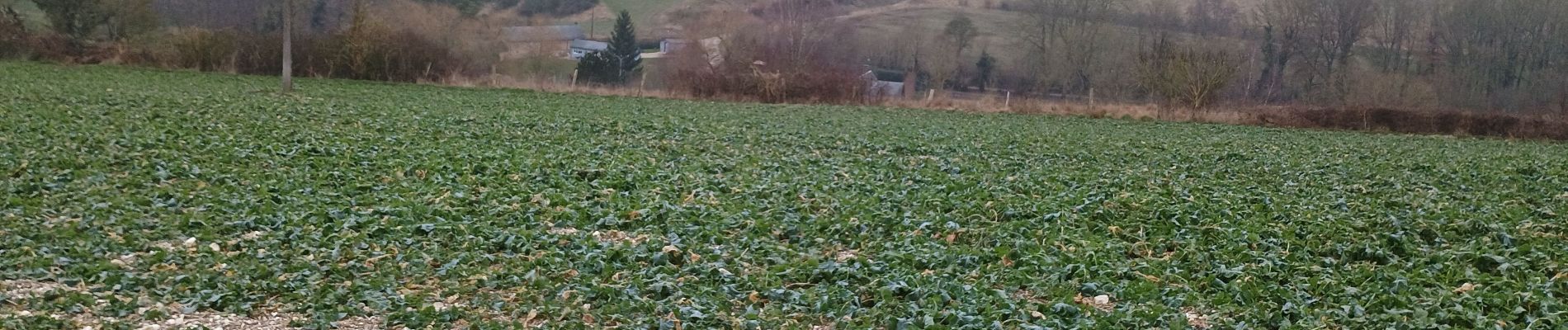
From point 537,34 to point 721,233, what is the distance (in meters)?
56.5

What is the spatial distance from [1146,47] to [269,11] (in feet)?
139

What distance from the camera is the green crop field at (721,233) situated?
252 inches

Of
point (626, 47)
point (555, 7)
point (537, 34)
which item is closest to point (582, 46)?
point (537, 34)

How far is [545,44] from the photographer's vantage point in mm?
61062

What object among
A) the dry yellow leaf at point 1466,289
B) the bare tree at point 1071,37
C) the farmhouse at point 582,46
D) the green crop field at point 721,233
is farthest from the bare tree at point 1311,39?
the dry yellow leaf at point 1466,289

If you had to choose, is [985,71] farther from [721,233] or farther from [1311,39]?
[721,233]

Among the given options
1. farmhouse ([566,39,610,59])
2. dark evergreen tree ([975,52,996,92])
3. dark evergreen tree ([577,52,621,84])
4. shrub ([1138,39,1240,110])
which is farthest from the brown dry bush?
farmhouse ([566,39,610,59])

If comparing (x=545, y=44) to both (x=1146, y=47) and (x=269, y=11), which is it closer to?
(x=269, y=11)

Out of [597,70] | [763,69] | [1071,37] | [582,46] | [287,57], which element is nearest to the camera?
[287,57]

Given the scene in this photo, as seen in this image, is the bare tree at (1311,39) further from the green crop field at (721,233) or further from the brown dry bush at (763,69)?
the green crop field at (721,233)

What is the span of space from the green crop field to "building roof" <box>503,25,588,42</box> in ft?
140

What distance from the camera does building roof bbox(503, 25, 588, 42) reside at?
60625 millimetres

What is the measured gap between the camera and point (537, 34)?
6344 cm

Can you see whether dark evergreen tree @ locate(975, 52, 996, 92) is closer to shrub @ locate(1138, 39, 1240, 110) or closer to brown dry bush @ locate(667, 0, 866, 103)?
brown dry bush @ locate(667, 0, 866, 103)
